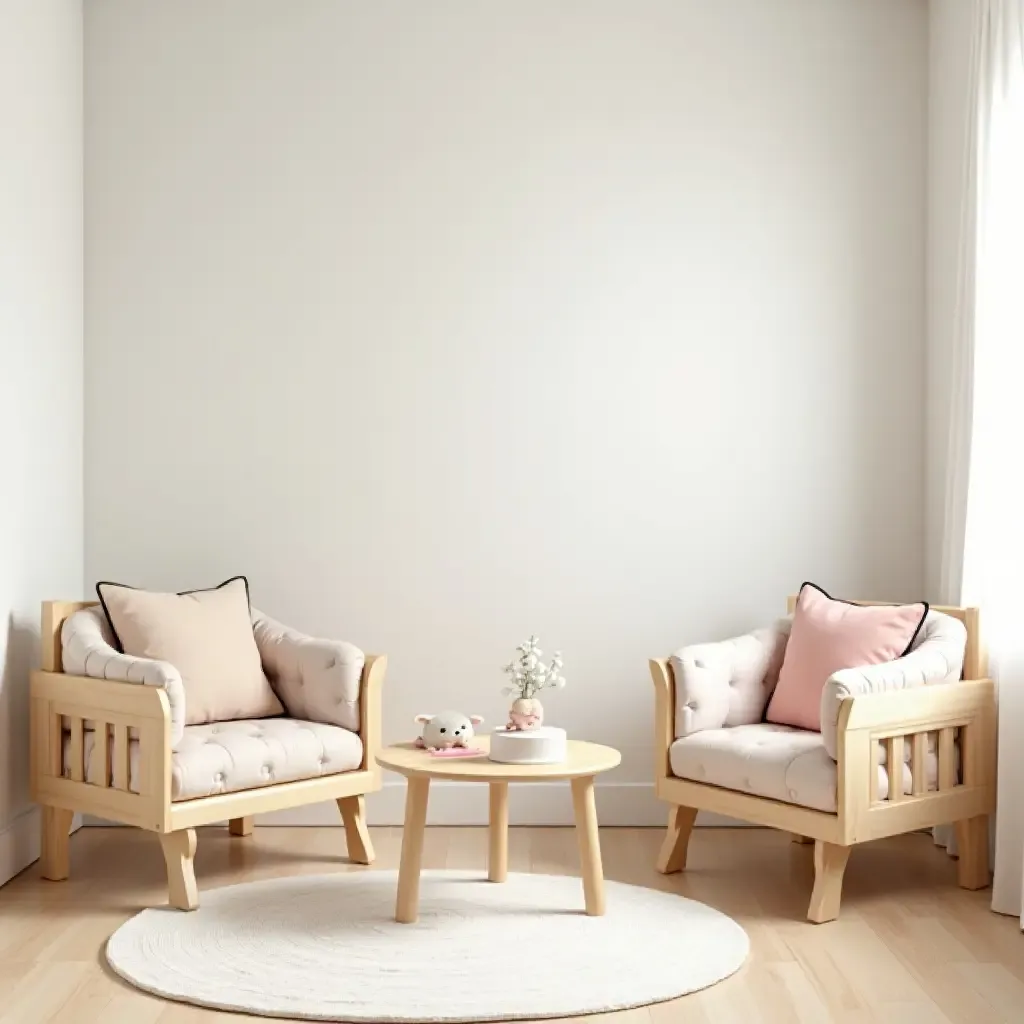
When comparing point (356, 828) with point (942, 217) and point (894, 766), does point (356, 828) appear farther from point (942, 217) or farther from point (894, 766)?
point (942, 217)

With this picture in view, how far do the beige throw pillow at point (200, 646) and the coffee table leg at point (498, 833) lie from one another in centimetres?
83

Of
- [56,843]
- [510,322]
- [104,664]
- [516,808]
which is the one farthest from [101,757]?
[510,322]

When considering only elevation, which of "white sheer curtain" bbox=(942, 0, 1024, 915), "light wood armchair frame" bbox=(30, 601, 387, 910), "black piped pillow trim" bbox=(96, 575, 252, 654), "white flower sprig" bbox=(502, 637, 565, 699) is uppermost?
"white sheer curtain" bbox=(942, 0, 1024, 915)

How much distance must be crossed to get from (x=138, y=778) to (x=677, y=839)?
1538 mm

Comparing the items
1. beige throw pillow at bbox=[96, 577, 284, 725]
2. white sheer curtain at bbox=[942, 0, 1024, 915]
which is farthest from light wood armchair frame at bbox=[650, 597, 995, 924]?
beige throw pillow at bbox=[96, 577, 284, 725]

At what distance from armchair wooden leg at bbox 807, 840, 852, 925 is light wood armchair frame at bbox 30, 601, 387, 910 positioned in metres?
1.30

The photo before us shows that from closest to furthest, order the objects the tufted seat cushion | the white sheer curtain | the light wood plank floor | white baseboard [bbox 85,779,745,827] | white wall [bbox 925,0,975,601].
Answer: the light wood plank floor
the tufted seat cushion
the white sheer curtain
white wall [bbox 925,0,975,601]
white baseboard [bbox 85,779,745,827]

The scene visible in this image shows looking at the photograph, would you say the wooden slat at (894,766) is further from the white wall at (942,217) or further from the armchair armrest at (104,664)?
the armchair armrest at (104,664)

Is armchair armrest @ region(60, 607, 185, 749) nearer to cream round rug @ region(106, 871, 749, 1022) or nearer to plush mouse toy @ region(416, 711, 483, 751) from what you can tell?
cream round rug @ region(106, 871, 749, 1022)

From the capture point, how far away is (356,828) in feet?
12.4

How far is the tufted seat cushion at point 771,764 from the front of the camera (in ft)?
10.8

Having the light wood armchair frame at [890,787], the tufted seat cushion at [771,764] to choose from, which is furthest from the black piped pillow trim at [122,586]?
the tufted seat cushion at [771,764]

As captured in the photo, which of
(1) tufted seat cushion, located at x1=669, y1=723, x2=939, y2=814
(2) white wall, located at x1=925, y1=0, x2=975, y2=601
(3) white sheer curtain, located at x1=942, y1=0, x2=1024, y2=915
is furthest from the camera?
(2) white wall, located at x1=925, y1=0, x2=975, y2=601

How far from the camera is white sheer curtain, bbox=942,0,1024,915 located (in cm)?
345
